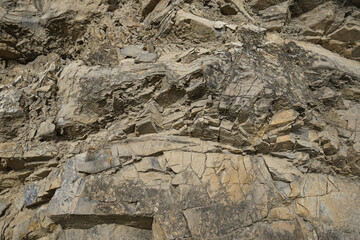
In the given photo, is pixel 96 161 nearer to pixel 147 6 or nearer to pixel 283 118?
pixel 283 118

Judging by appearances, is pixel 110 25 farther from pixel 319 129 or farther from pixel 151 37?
pixel 319 129

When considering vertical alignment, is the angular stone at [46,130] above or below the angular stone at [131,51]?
below

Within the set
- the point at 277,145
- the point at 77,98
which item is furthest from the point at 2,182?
A: the point at 277,145

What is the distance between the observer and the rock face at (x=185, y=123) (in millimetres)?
3600

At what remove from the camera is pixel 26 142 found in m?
4.34

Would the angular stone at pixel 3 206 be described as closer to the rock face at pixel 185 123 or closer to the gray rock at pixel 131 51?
the rock face at pixel 185 123

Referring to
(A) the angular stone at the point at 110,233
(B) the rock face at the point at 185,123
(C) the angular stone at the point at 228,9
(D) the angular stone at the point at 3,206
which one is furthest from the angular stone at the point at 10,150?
(C) the angular stone at the point at 228,9

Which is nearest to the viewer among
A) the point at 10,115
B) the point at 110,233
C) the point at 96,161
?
the point at 110,233

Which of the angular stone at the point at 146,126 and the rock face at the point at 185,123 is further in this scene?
the angular stone at the point at 146,126

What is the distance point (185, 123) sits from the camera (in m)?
4.21

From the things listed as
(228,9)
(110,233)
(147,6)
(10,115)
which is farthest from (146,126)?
(228,9)

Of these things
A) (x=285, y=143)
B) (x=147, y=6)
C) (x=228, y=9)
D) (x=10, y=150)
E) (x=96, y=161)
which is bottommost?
(x=10, y=150)

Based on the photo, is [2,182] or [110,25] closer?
[2,182]

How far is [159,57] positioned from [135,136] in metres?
1.75
